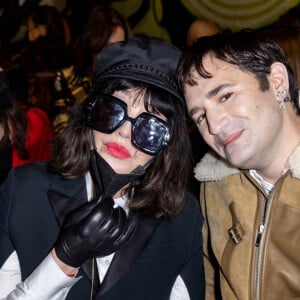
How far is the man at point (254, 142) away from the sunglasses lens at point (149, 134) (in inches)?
6.4

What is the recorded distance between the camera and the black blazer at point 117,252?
1.86 metres

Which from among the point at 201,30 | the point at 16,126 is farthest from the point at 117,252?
the point at 201,30

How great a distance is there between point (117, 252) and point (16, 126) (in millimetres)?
1172

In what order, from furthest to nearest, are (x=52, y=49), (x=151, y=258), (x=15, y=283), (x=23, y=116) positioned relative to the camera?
(x=52, y=49), (x=23, y=116), (x=151, y=258), (x=15, y=283)

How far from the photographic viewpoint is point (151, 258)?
6.43 feet

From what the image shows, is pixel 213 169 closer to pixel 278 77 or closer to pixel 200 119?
pixel 200 119

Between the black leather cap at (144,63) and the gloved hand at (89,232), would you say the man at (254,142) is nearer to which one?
the black leather cap at (144,63)

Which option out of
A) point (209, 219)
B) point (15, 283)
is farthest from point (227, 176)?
point (15, 283)

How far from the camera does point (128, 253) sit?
1.92m

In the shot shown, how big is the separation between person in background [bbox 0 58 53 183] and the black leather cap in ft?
2.85

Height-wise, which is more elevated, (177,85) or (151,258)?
(177,85)

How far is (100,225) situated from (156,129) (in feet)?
1.45

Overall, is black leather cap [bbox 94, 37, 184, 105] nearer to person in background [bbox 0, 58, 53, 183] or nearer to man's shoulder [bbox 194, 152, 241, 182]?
man's shoulder [bbox 194, 152, 241, 182]

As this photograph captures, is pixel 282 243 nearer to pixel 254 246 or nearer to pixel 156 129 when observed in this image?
pixel 254 246
